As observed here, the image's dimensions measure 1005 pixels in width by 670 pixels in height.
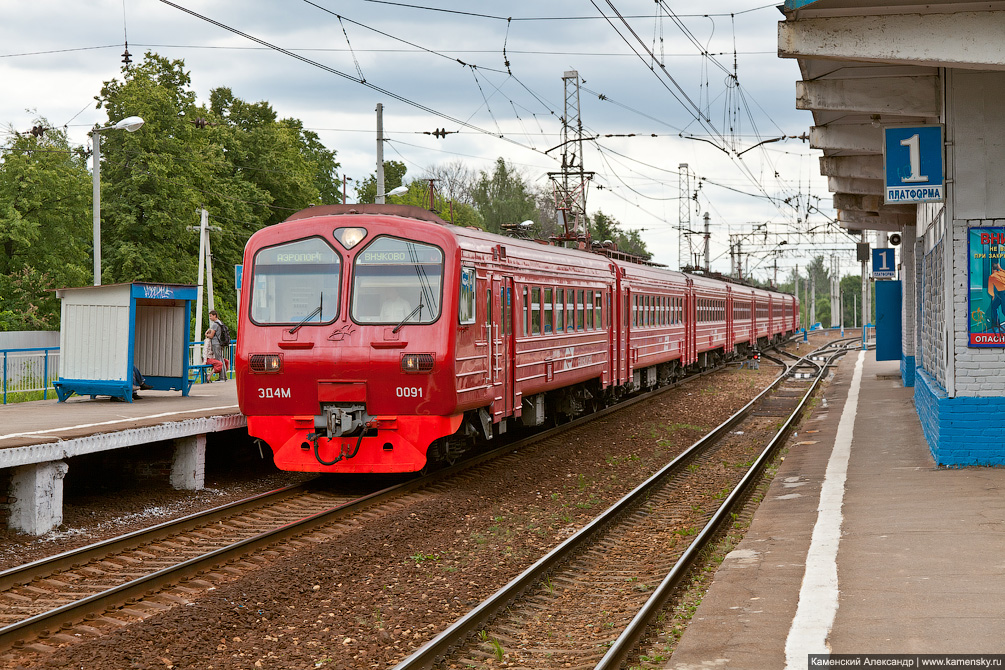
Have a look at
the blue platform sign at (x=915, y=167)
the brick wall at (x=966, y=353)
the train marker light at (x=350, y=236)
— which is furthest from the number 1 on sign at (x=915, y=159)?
the train marker light at (x=350, y=236)

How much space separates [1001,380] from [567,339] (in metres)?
6.53

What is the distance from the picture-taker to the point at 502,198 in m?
81.6

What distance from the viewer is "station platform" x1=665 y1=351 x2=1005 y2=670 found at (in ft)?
18.9

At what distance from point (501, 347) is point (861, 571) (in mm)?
6351

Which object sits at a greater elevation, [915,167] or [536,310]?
[915,167]

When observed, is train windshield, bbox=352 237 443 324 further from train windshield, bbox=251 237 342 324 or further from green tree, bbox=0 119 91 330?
green tree, bbox=0 119 91 330

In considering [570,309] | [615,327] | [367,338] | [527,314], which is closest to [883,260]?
[615,327]

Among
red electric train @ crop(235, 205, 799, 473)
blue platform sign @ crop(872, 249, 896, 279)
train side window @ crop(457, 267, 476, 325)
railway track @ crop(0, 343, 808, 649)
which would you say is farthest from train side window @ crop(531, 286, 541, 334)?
blue platform sign @ crop(872, 249, 896, 279)

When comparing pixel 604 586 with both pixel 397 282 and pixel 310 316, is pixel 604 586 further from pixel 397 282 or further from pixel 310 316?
pixel 310 316

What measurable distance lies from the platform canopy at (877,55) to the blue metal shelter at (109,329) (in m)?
8.85

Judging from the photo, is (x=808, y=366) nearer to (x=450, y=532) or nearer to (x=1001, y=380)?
(x=1001, y=380)

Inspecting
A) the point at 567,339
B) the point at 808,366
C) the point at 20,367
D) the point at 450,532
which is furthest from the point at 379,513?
the point at 808,366

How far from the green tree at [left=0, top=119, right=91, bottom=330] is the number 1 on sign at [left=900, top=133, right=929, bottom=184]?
1110 inches

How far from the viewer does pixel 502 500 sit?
11.5 meters
